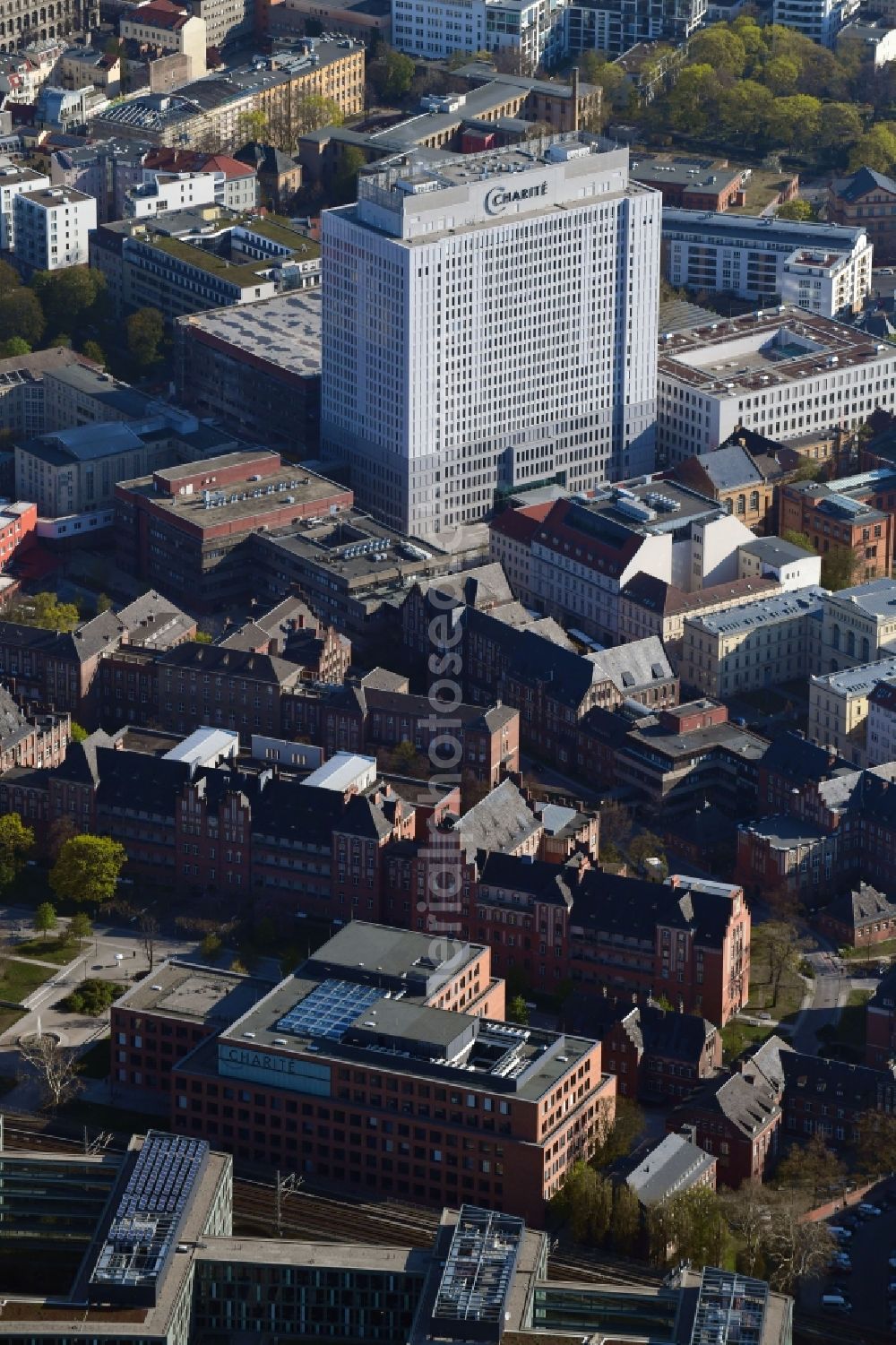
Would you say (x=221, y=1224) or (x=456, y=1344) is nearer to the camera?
(x=456, y=1344)

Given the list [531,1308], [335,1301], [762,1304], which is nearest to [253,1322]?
[335,1301]

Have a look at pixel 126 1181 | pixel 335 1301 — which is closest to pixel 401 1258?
pixel 335 1301

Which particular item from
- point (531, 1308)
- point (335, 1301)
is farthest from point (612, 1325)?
point (335, 1301)

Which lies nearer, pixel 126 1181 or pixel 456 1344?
pixel 456 1344

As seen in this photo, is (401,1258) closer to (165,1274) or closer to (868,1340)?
(165,1274)

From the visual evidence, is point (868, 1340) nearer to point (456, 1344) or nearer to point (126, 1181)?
point (456, 1344)

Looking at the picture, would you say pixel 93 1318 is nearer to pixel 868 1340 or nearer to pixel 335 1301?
pixel 335 1301
